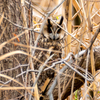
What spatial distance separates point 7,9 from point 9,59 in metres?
0.33

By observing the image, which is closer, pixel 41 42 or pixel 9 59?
pixel 9 59

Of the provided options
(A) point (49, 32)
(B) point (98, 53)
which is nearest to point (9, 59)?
(A) point (49, 32)

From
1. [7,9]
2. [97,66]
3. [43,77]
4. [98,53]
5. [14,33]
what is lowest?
[43,77]

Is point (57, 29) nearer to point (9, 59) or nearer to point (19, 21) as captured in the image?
point (19, 21)

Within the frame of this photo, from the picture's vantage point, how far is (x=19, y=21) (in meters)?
0.85

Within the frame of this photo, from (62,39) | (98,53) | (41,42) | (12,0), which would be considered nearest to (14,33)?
(12,0)

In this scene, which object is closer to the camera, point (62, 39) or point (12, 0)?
point (12, 0)

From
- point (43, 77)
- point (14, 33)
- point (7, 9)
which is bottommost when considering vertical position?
point (43, 77)

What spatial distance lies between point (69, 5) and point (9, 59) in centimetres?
53

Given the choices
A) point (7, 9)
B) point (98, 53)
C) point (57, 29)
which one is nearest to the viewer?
point (7, 9)

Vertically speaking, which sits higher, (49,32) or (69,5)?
(69,5)

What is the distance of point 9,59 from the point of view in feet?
2.64

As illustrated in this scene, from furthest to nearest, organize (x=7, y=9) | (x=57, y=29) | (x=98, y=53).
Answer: (x=57, y=29), (x=98, y=53), (x=7, y=9)

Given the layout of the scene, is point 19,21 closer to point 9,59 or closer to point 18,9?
point 18,9
